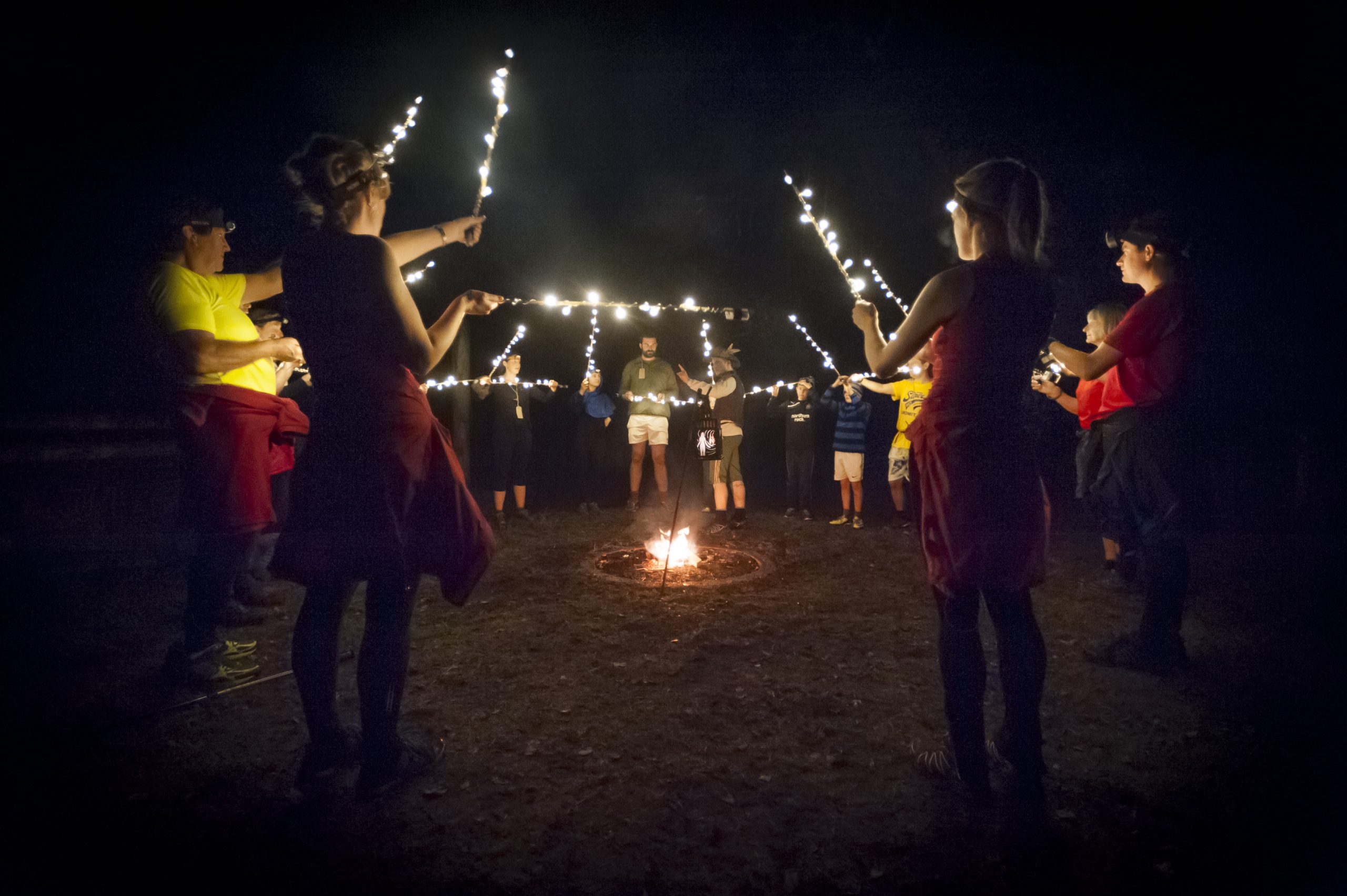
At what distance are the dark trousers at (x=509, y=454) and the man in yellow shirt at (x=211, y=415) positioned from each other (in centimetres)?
481

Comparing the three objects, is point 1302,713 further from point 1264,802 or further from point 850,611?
point 850,611

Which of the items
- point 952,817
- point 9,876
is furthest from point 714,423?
point 9,876

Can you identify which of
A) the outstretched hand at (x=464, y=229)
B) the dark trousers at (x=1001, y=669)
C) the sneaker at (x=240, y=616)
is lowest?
the sneaker at (x=240, y=616)

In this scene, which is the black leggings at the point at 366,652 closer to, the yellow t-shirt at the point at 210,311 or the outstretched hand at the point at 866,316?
the yellow t-shirt at the point at 210,311

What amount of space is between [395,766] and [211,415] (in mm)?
2183

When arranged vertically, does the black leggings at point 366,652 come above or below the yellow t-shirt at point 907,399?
below

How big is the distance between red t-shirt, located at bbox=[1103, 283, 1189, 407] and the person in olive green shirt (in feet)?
20.7

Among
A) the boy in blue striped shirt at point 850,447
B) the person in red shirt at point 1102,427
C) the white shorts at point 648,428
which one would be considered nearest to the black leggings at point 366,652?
the person in red shirt at point 1102,427

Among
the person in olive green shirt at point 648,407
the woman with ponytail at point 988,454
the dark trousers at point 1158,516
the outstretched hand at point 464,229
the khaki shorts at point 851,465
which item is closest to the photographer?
the woman with ponytail at point 988,454

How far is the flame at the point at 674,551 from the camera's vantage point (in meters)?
6.40

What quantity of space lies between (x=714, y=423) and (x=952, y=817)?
636 centimetres

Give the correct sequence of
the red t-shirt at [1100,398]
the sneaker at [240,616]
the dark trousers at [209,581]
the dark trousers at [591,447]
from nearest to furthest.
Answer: the dark trousers at [209,581] → the red t-shirt at [1100,398] → the sneaker at [240,616] → the dark trousers at [591,447]

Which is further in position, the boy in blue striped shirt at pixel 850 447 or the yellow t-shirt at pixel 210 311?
the boy in blue striped shirt at pixel 850 447

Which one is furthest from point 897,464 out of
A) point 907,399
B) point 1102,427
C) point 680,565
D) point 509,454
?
point 509,454
